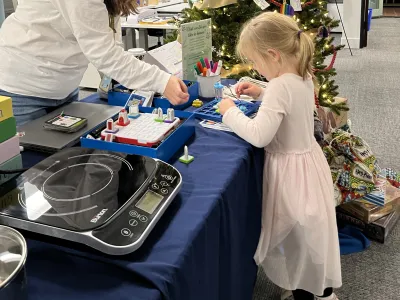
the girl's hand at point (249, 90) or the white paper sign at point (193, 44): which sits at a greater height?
the white paper sign at point (193, 44)

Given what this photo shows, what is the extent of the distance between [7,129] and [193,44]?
2.89ft

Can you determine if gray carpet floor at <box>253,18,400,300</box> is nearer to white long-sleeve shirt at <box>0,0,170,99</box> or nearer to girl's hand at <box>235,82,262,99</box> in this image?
girl's hand at <box>235,82,262,99</box>

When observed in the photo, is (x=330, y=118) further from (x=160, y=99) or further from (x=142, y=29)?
(x=142, y=29)

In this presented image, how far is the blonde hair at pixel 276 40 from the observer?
1.26 meters

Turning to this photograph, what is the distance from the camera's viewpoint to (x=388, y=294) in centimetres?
180

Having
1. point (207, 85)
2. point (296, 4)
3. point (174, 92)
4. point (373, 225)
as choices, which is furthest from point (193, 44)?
point (373, 225)

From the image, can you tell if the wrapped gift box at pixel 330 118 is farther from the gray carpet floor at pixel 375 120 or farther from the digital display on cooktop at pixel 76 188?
the digital display on cooktop at pixel 76 188

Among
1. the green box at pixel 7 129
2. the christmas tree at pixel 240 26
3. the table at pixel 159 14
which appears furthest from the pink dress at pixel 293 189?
the table at pixel 159 14

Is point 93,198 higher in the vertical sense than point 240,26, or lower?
lower

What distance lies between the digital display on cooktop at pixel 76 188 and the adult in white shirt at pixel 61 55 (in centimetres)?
36

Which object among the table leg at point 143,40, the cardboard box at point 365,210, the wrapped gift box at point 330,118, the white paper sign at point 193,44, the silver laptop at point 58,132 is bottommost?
the cardboard box at point 365,210

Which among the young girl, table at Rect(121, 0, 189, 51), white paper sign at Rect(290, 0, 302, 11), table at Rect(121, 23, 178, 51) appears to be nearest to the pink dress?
the young girl

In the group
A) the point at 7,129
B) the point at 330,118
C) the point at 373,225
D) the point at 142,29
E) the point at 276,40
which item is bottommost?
the point at 373,225

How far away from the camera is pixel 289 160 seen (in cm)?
133
